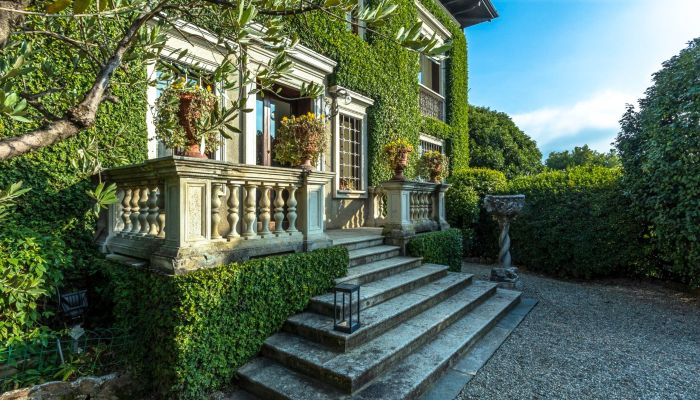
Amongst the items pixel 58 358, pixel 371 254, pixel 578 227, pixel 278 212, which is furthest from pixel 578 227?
pixel 58 358

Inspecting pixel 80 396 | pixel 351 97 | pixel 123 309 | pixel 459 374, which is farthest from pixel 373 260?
pixel 351 97

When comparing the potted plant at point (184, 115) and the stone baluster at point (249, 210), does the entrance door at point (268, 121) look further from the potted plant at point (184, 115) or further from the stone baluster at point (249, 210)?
the stone baluster at point (249, 210)

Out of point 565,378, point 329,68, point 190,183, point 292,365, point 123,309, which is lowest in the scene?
point 565,378

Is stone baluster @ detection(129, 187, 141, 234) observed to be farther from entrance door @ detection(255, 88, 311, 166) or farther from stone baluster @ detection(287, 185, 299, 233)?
entrance door @ detection(255, 88, 311, 166)

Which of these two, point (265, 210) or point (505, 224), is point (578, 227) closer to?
point (505, 224)

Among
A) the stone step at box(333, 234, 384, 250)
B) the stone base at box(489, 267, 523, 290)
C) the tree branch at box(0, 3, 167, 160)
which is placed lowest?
the stone base at box(489, 267, 523, 290)

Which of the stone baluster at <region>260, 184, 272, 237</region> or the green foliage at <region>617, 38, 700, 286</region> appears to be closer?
the stone baluster at <region>260, 184, 272, 237</region>

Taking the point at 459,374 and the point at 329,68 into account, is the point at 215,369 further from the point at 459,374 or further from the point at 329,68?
the point at 329,68

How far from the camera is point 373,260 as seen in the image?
5.39m

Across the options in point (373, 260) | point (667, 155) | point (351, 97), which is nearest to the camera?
point (373, 260)

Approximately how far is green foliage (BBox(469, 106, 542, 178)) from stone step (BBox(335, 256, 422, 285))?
48.0ft

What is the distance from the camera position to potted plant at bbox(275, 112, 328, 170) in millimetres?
4984

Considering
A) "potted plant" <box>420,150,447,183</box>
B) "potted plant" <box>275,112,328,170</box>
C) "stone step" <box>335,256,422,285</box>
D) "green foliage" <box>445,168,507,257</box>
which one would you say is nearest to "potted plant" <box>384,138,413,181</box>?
"potted plant" <box>420,150,447,183</box>

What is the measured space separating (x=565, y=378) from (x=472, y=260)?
637cm
